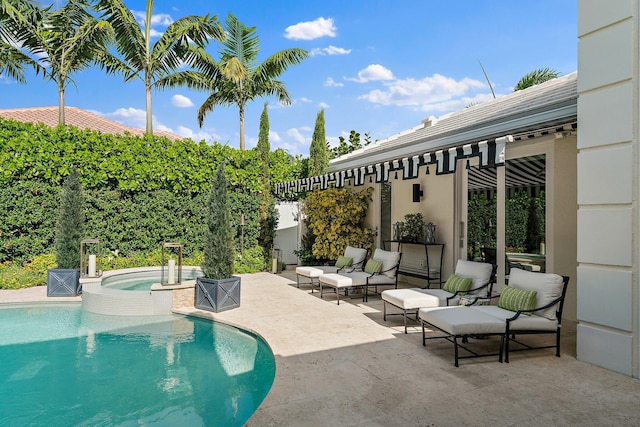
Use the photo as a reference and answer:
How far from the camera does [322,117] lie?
1942 centimetres

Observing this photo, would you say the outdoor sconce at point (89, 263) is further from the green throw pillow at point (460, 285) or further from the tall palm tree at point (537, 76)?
the tall palm tree at point (537, 76)

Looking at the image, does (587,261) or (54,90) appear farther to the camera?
(54,90)

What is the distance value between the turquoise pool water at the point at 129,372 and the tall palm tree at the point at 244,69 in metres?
13.2

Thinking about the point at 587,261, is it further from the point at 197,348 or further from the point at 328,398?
the point at 197,348

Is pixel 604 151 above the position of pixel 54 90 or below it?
below

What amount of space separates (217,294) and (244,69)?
14093 millimetres

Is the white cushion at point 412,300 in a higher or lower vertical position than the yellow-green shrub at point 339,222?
lower

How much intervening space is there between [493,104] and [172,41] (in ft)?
47.7

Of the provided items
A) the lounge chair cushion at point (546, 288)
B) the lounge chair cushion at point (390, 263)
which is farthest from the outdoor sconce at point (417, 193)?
the lounge chair cushion at point (546, 288)

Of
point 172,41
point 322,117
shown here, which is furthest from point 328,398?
point 172,41

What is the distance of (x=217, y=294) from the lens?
32.3 ft

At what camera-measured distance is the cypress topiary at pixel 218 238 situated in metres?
10.1

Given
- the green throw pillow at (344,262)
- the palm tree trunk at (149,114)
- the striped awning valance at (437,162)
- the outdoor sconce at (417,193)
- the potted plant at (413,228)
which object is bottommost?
the green throw pillow at (344,262)

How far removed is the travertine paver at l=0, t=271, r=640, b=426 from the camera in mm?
4559
